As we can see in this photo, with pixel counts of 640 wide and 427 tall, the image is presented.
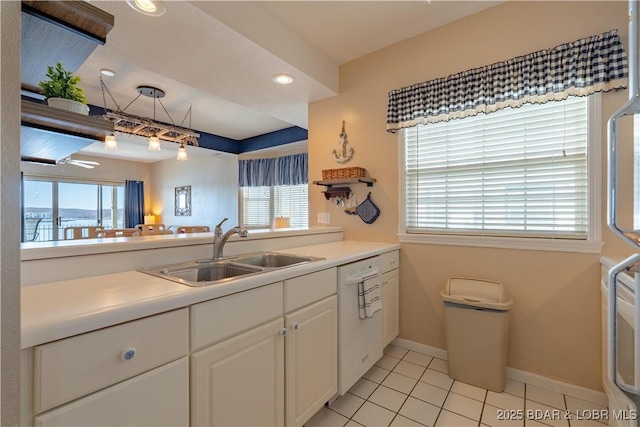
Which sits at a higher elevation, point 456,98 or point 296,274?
point 456,98

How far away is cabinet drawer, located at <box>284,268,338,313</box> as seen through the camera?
1.40 m

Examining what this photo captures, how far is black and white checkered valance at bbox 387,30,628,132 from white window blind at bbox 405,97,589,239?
103 mm

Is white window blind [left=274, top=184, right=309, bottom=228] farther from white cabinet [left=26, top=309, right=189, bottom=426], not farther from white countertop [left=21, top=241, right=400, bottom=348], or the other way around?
white cabinet [left=26, top=309, right=189, bottom=426]

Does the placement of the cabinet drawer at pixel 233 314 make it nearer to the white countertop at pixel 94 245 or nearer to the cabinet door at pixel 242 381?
the cabinet door at pixel 242 381

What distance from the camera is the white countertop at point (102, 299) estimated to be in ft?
2.42

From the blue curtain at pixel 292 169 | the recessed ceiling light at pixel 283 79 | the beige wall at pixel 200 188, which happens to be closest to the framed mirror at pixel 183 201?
the beige wall at pixel 200 188

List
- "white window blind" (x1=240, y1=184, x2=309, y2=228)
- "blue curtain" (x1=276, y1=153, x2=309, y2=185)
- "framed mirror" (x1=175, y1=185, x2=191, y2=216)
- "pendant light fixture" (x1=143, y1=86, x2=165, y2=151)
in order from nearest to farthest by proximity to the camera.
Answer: "pendant light fixture" (x1=143, y1=86, x2=165, y2=151), "blue curtain" (x1=276, y1=153, x2=309, y2=185), "white window blind" (x1=240, y1=184, x2=309, y2=228), "framed mirror" (x1=175, y1=185, x2=191, y2=216)

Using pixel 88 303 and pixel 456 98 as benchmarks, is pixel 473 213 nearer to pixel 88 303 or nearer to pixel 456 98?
pixel 456 98

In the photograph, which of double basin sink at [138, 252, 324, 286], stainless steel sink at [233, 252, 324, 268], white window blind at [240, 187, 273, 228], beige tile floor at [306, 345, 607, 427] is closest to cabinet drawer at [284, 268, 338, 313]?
double basin sink at [138, 252, 324, 286]

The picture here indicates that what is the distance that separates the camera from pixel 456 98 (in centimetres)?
217

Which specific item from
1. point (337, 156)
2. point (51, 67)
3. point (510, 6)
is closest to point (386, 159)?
point (337, 156)

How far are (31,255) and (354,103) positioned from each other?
99.1 inches

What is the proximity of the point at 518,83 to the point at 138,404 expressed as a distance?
2.61 m

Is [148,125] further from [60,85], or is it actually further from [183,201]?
[183,201]
